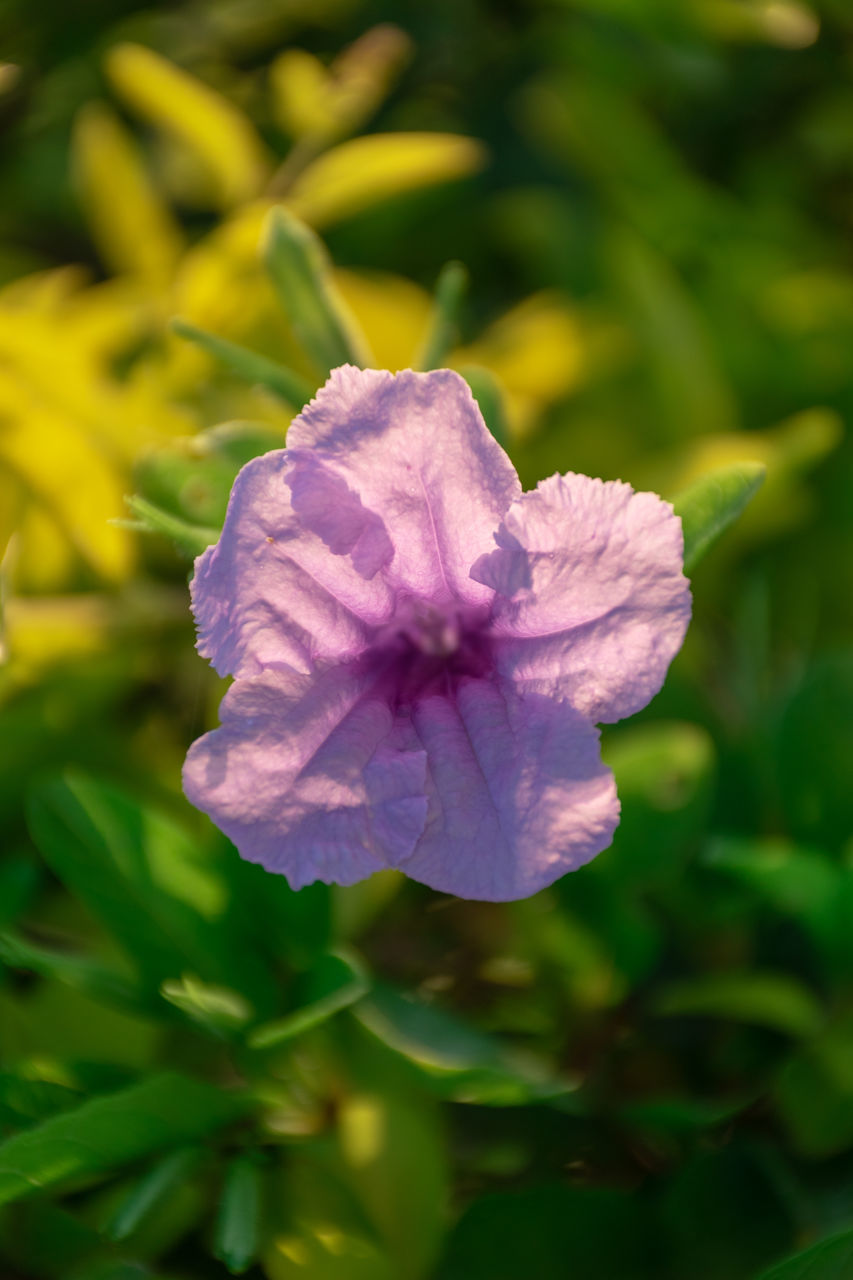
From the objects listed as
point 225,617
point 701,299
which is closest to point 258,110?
point 701,299

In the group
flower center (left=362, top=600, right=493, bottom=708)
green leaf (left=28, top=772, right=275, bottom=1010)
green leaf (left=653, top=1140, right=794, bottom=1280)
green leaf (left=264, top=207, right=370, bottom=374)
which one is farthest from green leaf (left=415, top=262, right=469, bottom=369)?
green leaf (left=653, top=1140, right=794, bottom=1280)

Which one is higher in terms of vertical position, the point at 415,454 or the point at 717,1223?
the point at 415,454

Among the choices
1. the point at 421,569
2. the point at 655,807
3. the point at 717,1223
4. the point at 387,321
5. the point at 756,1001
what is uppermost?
the point at 421,569

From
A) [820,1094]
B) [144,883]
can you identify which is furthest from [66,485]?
[820,1094]

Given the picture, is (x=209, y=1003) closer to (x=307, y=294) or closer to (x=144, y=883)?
(x=144, y=883)

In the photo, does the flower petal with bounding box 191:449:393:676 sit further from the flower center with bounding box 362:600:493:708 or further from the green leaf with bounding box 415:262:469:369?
the green leaf with bounding box 415:262:469:369

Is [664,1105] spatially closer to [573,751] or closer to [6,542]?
[573,751]

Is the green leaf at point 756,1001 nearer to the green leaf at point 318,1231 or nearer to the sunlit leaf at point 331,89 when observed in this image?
the green leaf at point 318,1231
